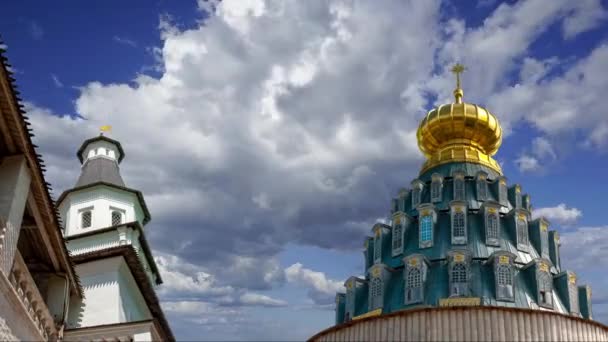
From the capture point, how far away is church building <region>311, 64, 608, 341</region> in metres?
29.5

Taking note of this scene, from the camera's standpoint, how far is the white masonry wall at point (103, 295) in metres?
19.5

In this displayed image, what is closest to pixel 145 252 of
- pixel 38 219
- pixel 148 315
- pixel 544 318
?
pixel 148 315

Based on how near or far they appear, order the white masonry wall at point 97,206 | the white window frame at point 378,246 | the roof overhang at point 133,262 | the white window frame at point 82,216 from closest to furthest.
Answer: the roof overhang at point 133,262 < the white masonry wall at point 97,206 < the white window frame at point 82,216 < the white window frame at point 378,246

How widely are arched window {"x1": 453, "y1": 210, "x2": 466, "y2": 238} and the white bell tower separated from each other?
1223 cm

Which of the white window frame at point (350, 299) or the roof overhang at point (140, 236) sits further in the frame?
the white window frame at point (350, 299)

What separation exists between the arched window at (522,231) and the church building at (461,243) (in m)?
0.05

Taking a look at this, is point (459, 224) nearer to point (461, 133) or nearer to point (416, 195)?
point (416, 195)

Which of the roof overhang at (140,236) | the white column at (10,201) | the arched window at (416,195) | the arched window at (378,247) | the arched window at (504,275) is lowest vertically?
→ the white column at (10,201)

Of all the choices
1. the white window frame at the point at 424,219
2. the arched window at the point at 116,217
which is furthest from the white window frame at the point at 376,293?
the arched window at the point at 116,217

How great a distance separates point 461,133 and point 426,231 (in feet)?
21.4

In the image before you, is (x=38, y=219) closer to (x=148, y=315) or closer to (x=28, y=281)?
(x=28, y=281)

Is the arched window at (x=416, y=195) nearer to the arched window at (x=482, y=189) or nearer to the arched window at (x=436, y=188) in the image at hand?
the arched window at (x=436, y=188)

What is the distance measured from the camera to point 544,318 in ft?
44.1

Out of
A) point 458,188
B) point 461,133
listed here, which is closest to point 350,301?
point 458,188
